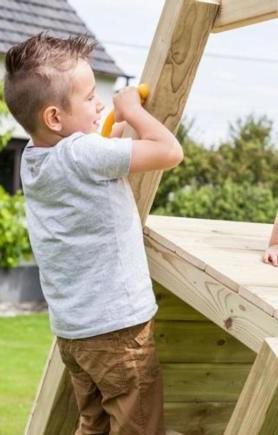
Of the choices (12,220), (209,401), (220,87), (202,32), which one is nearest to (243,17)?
(202,32)

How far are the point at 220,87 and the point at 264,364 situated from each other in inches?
690

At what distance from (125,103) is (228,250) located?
488 mm

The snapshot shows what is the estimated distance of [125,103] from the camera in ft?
8.33

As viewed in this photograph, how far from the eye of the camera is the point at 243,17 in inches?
96.4

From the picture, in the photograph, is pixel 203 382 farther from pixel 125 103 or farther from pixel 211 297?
pixel 125 103

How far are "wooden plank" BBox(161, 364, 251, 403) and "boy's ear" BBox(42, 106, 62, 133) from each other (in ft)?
3.45

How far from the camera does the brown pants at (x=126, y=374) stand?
2.39 m

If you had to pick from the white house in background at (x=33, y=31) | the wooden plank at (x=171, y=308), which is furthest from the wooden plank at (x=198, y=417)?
the white house in background at (x=33, y=31)

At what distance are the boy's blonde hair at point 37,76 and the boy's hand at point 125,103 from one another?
155mm

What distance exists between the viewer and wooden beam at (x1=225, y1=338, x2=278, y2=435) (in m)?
1.89

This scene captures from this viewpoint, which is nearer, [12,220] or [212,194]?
[12,220]

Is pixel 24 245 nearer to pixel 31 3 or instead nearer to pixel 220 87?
pixel 31 3

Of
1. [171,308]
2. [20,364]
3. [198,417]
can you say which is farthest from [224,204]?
[171,308]

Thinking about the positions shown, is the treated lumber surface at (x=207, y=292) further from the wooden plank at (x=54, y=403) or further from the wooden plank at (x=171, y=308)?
the wooden plank at (x=54, y=403)
